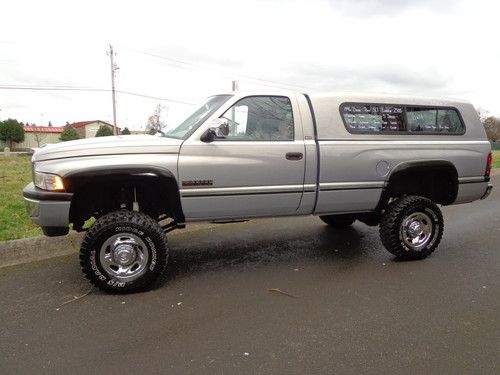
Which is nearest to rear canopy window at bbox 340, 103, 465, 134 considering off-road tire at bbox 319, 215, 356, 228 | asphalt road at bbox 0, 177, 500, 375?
asphalt road at bbox 0, 177, 500, 375

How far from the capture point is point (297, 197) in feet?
14.5

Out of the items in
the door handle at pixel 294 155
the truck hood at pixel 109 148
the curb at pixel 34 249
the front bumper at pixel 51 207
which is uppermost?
the truck hood at pixel 109 148

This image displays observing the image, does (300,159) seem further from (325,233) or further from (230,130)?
(325,233)

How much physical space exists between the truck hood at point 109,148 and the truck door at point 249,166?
0.57ft

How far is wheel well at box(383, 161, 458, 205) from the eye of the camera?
4.74 meters

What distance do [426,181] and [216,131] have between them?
2.84 meters

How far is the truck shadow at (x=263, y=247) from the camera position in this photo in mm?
4848

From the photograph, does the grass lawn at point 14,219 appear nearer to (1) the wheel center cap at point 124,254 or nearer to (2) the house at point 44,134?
(1) the wheel center cap at point 124,254

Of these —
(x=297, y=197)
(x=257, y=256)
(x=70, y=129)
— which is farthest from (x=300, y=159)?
(x=70, y=129)

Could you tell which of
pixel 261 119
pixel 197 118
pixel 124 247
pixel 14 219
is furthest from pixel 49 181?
pixel 14 219

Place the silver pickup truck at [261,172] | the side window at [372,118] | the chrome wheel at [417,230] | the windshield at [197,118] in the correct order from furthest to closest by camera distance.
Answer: the chrome wheel at [417,230] < the side window at [372,118] < the windshield at [197,118] < the silver pickup truck at [261,172]

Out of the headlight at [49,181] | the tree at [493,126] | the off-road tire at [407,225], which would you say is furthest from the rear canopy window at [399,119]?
the tree at [493,126]

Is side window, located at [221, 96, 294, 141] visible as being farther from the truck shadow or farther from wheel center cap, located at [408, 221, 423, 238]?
wheel center cap, located at [408, 221, 423, 238]

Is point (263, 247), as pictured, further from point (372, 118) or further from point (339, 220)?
point (372, 118)
